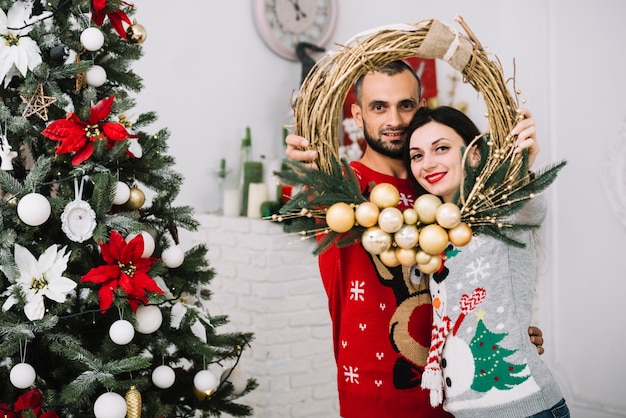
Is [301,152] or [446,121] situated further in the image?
[446,121]

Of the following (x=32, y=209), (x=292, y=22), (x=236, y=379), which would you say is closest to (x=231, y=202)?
(x=292, y=22)

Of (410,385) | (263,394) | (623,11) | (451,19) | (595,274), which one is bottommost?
(263,394)

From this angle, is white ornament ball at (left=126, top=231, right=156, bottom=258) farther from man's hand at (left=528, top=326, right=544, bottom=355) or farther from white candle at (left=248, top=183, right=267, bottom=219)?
white candle at (left=248, top=183, right=267, bottom=219)

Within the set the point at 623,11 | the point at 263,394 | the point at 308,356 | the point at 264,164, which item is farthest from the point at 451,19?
the point at 263,394

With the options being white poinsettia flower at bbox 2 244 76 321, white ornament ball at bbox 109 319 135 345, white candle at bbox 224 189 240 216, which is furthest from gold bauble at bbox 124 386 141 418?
white candle at bbox 224 189 240 216

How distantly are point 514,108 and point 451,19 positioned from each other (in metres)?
2.35

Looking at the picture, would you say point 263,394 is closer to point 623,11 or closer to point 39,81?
point 39,81

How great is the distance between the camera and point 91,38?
1.43 metres

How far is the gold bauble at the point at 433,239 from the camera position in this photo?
3.46ft

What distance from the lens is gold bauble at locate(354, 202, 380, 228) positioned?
1079 millimetres

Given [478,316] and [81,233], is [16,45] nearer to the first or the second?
[81,233]

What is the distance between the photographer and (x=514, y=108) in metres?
1.28

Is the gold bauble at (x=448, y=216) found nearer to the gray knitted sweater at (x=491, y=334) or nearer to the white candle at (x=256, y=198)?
the gray knitted sweater at (x=491, y=334)

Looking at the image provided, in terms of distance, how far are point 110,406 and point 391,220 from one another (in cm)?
78
